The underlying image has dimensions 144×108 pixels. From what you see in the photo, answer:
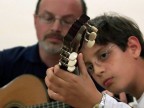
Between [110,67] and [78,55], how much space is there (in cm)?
26

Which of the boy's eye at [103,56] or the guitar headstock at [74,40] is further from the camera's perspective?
the boy's eye at [103,56]

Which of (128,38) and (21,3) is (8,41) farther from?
(128,38)

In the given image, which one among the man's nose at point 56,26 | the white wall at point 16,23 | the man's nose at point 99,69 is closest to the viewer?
the man's nose at point 99,69

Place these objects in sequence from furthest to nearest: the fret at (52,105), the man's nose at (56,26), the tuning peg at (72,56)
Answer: the man's nose at (56,26)
the fret at (52,105)
the tuning peg at (72,56)

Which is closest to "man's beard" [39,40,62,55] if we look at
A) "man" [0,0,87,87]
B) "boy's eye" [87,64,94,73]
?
"man" [0,0,87,87]

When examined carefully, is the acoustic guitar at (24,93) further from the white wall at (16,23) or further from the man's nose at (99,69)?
the white wall at (16,23)

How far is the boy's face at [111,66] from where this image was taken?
0.96m

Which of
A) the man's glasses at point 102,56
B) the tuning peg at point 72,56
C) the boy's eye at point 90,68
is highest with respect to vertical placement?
the tuning peg at point 72,56

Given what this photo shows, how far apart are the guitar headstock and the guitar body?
56 centimetres

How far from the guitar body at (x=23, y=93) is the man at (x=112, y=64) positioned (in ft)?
1.14

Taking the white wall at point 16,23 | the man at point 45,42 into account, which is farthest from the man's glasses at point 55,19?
the white wall at point 16,23

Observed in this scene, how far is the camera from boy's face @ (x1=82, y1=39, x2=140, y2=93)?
956 millimetres

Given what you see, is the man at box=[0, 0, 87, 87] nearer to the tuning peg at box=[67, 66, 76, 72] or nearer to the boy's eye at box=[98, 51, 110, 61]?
the boy's eye at box=[98, 51, 110, 61]

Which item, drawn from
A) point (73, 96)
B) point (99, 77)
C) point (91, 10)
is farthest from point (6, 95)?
point (91, 10)
